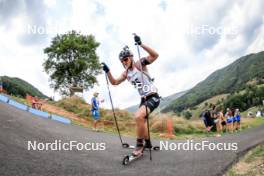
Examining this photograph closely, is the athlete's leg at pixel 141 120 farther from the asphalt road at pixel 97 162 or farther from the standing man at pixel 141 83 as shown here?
the asphalt road at pixel 97 162

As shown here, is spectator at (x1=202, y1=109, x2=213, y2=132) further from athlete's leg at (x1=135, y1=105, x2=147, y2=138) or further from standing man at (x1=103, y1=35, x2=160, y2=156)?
athlete's leg at (x1=135, y1=105, x2=147, y2=138)

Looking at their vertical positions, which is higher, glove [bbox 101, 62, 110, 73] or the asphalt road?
glove [bbox 101, 62, 110, 73]

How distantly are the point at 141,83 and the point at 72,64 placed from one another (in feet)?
160

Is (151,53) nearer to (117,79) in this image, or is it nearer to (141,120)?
(117,79)

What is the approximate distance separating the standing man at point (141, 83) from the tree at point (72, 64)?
4664cm

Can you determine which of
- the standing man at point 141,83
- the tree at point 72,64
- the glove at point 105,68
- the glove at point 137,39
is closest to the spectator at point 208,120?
the standing man at point 141,83

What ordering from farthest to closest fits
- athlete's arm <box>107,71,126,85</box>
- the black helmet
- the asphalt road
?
athlete's arm <box>107,71,126,85</box>, the black helmet, the asphalt road

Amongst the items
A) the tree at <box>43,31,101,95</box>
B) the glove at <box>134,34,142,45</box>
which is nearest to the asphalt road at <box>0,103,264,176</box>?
the glove at <box>134,34,142,45</box>

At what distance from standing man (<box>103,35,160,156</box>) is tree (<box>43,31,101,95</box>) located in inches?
1836

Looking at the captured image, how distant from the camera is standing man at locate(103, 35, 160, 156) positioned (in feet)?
22.7

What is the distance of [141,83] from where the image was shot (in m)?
7.18

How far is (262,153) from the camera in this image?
6293 mm

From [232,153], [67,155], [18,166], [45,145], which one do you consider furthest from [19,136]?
[232,153]

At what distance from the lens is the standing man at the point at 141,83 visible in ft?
22.7
